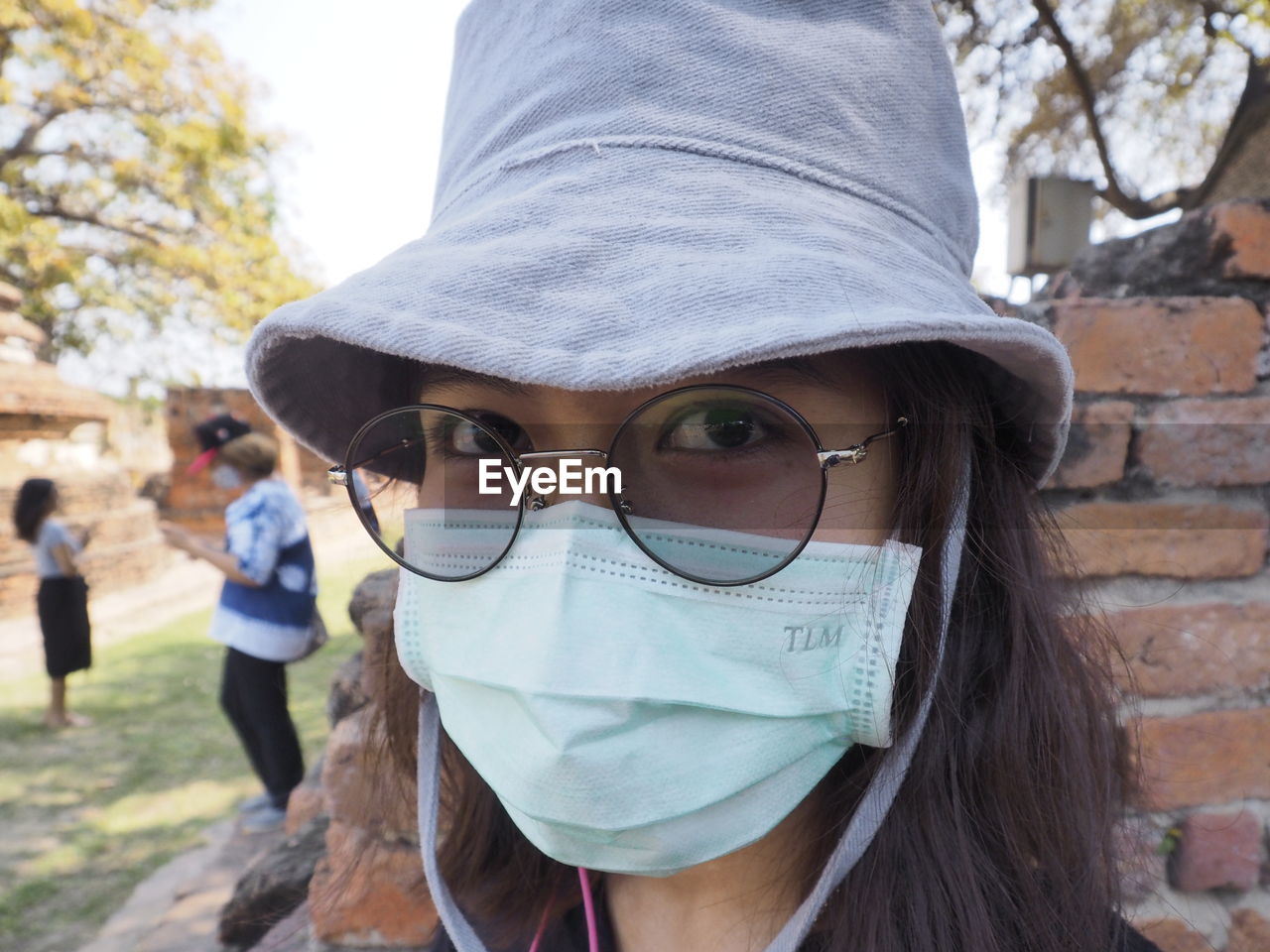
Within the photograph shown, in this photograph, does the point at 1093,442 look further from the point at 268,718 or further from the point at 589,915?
the point at 268,718

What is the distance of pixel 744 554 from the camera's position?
750mm

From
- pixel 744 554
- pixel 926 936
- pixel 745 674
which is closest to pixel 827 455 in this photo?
pixel 744 554

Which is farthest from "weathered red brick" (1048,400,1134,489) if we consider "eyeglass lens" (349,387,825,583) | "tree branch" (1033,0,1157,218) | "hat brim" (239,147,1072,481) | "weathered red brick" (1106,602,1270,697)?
"tree branch" (1033,0,1157,218)

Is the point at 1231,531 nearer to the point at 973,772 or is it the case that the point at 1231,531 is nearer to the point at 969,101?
the point at 973,772

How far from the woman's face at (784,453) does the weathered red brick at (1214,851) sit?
0.86m

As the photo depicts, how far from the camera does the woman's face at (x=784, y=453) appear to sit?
0.73 m

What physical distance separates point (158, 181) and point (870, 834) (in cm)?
1255

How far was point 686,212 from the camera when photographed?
0.66 metres

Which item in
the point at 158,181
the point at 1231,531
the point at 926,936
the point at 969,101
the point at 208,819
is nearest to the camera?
the point at 926,936

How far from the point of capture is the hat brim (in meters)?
0.58

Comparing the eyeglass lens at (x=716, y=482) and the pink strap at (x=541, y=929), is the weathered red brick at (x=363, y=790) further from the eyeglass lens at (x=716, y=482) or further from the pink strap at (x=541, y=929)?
the eyeglass lens at (x=716, y=482)

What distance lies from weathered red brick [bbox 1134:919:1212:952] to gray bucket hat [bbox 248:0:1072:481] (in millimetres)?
822

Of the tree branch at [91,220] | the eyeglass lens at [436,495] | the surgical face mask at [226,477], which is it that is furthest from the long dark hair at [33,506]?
the tree branch at [91,220]

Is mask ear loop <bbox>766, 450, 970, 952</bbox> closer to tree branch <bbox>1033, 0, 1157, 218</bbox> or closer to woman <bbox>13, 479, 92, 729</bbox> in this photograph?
tree branch <bbox>1033, 0, 1157, 218</bbox>
